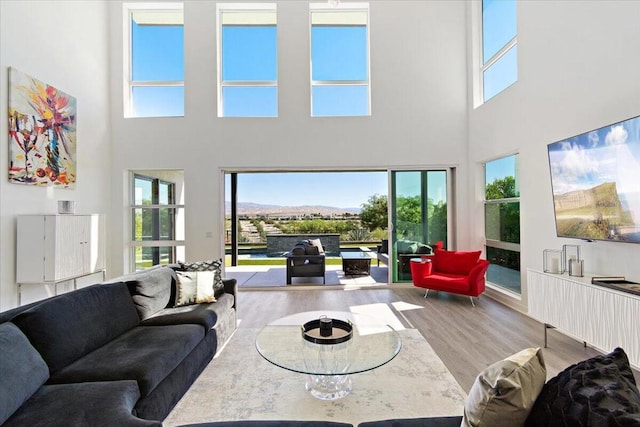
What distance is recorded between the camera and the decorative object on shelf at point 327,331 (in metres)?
2.24

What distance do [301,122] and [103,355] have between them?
4.72 meters

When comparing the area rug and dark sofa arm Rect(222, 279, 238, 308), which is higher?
dark sofa arm Rect(222, 279, 238, 308)

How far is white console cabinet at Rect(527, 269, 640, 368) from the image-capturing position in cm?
238

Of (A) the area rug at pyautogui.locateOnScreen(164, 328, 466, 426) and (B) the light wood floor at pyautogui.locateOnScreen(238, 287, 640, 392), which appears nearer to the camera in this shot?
(A) the area rug at pyautogui.locateOnScreen(164, 328, 466, 426)

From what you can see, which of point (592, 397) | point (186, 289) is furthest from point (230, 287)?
point (592, 397)

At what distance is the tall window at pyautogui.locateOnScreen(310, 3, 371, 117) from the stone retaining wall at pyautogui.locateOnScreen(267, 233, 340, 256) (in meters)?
5.27

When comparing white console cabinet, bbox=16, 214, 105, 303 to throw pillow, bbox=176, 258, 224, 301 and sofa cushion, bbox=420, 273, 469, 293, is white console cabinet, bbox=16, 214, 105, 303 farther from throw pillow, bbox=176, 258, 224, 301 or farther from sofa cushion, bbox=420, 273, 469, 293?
sofa cushion, bbox=420, 273, 469, 293

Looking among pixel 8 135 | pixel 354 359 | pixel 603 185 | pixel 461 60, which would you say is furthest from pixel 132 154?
pixel 603 185

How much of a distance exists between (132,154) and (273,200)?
5.68 meters

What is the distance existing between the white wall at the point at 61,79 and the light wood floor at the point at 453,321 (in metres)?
3.06

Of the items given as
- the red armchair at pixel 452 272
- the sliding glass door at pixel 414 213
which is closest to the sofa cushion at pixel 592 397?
the red armchair at pixel 452 272

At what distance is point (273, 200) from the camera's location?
440 inches

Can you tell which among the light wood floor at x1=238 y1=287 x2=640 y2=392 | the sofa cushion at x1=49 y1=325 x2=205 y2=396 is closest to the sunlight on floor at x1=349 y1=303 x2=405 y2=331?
the light wood floor at x1=238 y1=287 x2=640 y2=392

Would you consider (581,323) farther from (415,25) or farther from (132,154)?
(132,154)
